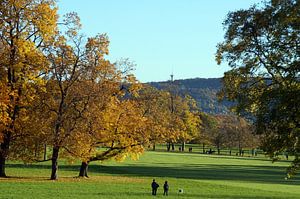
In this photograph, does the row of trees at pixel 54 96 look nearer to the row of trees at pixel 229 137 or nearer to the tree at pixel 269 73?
the tree at pixel 269 73

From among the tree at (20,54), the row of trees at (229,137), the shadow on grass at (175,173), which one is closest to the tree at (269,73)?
the tree at (20,54)

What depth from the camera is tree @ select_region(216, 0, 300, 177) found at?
22000 mm

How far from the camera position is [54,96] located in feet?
151

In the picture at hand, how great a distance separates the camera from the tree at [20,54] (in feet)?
135

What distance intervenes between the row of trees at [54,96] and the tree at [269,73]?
66.4ft

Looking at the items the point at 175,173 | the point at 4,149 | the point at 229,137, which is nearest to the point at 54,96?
the point at 4,149

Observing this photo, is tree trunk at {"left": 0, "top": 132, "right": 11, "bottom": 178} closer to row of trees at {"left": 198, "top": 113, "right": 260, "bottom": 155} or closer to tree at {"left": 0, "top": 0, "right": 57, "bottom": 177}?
tree at {"left": 0, "top": 0, "right": 57, "bottom": 177}

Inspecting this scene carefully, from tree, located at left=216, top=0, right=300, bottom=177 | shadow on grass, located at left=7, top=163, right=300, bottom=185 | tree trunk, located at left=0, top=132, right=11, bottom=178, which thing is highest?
tree, located at left=216, top=0, right=300, bottom=177

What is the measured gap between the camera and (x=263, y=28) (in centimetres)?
2403

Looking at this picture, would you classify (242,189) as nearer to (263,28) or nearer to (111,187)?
(111,187)

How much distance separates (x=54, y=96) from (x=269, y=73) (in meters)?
25.7

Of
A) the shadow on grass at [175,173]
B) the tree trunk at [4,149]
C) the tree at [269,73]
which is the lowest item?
the shadow on grass at [175,173]

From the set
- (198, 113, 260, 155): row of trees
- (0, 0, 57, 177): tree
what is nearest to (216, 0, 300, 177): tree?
(0, 0, 57, 177): tree

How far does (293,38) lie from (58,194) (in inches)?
757
